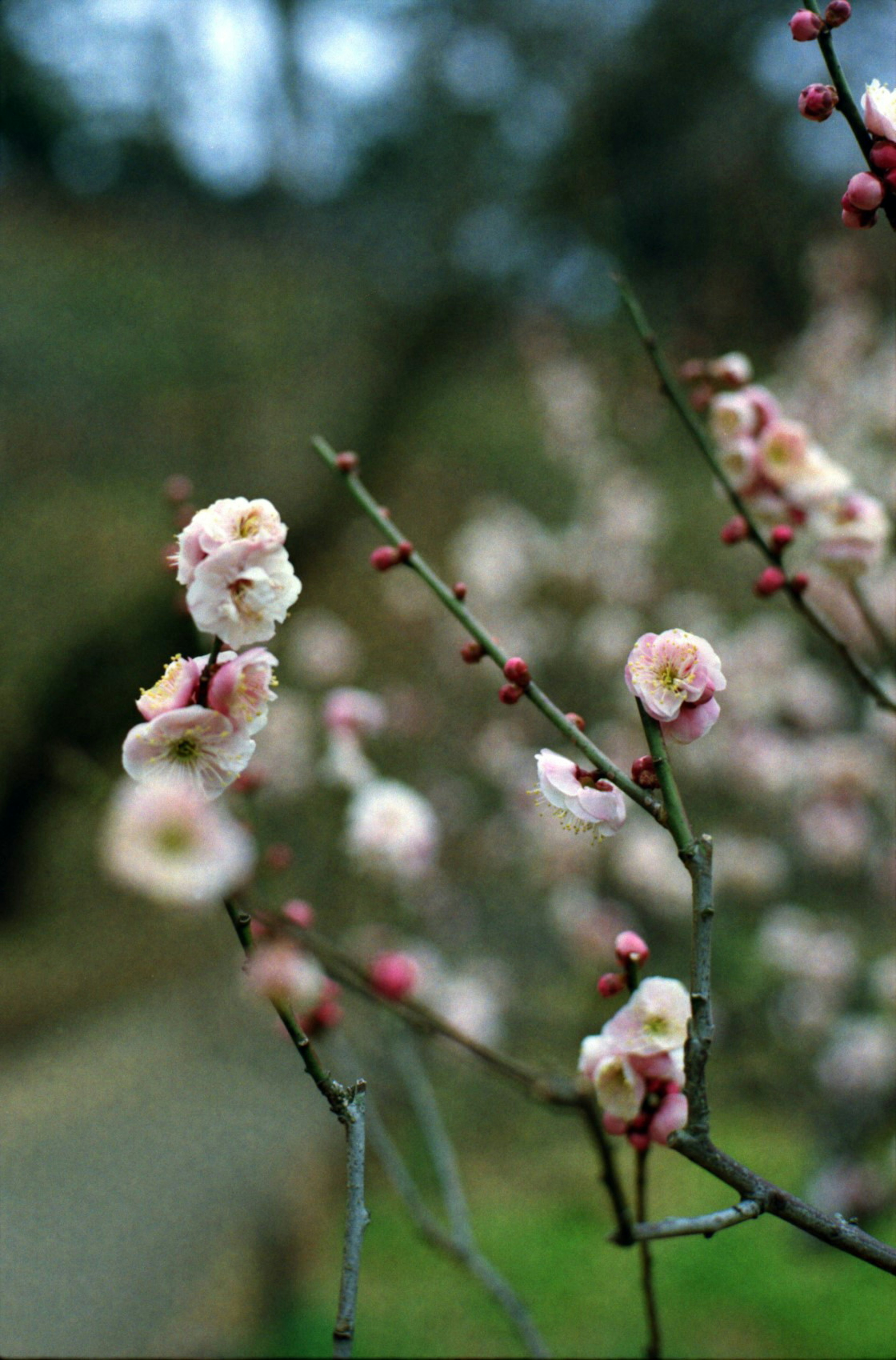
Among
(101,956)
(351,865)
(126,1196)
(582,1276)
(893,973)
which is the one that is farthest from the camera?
(101,956)

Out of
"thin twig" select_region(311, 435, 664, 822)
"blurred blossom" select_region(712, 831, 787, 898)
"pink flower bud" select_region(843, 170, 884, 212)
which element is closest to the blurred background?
"blurred blossom" select_region(712, 831, 787, 898)

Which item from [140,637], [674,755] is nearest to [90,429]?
[140,637]

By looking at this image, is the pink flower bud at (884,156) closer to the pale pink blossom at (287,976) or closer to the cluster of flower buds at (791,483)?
the cluster of flower buds at (791,483)

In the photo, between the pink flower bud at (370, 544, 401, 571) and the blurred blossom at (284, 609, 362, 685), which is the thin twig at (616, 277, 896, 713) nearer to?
the pink flower bud at (370, 544, 401, 571)

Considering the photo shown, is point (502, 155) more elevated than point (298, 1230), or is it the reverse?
point (502, 155)

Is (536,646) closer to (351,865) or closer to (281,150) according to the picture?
(351,865)

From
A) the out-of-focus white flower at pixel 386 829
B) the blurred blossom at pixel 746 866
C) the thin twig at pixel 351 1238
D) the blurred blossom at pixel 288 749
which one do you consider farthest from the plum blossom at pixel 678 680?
the blurred blossom at pixel 288 749

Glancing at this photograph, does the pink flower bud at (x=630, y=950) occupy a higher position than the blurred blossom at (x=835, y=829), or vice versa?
the pink flower bud at (x=630, y=950)
